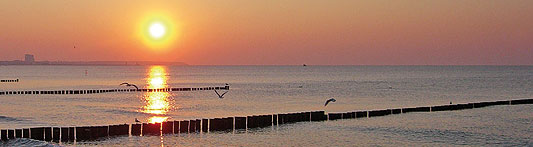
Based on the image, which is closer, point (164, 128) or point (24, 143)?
point (24, 143)

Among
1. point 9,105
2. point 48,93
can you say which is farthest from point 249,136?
point 48,93

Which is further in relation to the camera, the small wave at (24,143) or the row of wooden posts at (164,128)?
the row of wooden posts at (164,128)

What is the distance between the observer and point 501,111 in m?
59.2

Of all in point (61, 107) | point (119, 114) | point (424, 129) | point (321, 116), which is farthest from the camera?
point (61, 107)

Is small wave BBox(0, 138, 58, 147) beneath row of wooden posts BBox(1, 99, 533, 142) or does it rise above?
beneath

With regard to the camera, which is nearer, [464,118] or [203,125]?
[203,125]

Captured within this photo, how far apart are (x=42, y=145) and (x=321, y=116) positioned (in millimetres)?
22453

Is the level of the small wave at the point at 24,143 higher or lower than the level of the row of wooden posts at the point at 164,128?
lower

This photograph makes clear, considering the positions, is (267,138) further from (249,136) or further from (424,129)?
(424,129)

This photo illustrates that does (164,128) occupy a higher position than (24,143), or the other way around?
(164,128)

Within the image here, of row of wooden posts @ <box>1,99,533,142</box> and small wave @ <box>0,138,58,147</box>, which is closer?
small wave @ <box>0,138,58,147</box>

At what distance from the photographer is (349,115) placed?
51.1 meters

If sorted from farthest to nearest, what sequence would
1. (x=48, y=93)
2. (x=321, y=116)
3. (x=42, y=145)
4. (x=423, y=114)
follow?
(x=48, y=93), (x=423, y=114), (x=321, y=116), (x=42, y=145)

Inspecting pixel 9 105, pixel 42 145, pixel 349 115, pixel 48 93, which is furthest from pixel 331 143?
pixel 48 93
